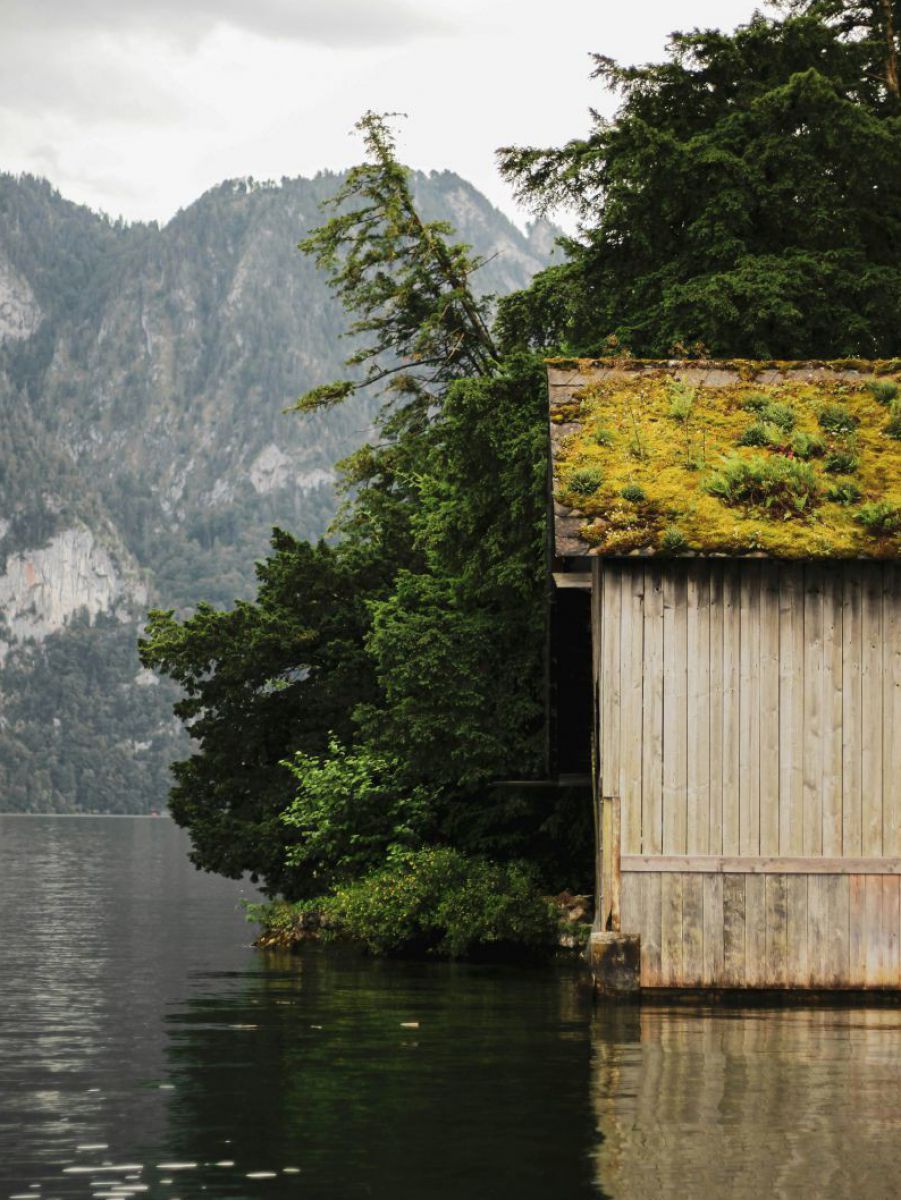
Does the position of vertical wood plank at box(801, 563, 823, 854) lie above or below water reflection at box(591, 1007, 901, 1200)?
above

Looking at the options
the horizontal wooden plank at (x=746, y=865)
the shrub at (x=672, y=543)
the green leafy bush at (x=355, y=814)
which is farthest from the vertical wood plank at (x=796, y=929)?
the green leafy bush at (x=355, y=814)

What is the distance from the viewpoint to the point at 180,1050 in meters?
18.5

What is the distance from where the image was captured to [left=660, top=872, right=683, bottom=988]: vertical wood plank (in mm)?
20406

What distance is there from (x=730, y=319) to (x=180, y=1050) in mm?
16441

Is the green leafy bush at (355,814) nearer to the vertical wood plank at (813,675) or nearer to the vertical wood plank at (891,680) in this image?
the vertical wood plank at (813,675)

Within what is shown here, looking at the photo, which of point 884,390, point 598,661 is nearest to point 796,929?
point 598,661

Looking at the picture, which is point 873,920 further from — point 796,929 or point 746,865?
point 746,865

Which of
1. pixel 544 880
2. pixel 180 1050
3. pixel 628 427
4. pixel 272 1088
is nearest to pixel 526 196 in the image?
pixel 544 880

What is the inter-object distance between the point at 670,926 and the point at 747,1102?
6.12 m

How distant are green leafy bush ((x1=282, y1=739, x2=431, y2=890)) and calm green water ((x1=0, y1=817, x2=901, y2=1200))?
7932 millimetres

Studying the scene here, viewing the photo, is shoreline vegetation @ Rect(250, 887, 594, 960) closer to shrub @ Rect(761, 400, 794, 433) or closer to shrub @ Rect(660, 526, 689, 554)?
shrub @ Rect(761, 400, 794, 433)

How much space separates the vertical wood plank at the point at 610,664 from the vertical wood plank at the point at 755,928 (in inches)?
69.4

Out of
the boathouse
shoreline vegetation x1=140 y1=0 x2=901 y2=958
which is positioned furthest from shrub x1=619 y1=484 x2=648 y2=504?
shoreline vegetation x1=140 y1=0 x2=901 y2=958

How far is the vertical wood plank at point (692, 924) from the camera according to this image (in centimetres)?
2041
